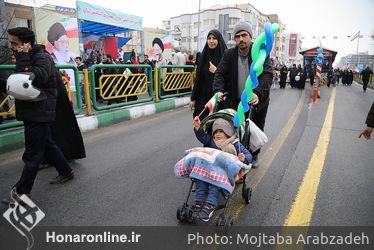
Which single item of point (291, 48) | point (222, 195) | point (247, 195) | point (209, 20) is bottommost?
point (247, 195)

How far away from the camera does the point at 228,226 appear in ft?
8.50

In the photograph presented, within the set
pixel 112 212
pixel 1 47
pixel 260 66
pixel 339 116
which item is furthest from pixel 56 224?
pixel 339 116

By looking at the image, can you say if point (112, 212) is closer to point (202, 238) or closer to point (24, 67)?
point (202, 238)

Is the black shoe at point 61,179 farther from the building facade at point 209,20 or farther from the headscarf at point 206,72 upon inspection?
the building facade at point 209,20

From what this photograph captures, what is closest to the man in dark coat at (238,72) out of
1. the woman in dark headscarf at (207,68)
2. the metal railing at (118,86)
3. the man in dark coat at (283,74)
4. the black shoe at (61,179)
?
the woman in dark headscarf at (207,68)

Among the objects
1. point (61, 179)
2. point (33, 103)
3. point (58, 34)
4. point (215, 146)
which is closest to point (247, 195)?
point (215, 146)

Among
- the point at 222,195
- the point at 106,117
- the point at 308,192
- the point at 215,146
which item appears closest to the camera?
the point at 222,195

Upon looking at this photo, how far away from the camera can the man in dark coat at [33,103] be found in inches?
118

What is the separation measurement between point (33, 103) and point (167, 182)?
178cm

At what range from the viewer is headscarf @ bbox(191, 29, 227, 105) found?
4402 millimetres

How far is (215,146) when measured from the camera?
10.2ft

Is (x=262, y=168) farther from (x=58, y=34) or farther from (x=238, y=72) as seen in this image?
(x=58, y=34)

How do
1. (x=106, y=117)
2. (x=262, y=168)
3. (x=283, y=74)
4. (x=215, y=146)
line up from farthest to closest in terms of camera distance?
(x=283, y=74)
(x=106, y=117)
(x=262, y=168)
(x=215, y=146)

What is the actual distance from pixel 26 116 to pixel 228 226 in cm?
229
